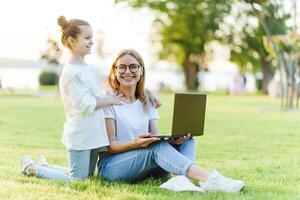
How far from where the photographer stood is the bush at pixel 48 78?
1109 inches

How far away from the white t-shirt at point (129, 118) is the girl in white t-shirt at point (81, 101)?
62 mm

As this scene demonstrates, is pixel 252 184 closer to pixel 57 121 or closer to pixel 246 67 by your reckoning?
pixel 57 121

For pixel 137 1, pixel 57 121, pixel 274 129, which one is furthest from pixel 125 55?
pixel 137 1

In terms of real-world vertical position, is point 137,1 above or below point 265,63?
above

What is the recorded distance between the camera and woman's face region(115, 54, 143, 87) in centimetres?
359

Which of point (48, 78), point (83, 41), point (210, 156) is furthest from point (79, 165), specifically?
point (48, 78)

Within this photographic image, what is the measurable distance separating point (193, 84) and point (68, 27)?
28.3m

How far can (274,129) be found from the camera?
320 inches

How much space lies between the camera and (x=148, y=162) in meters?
3.46

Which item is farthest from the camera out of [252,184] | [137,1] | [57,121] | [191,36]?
[191,36]

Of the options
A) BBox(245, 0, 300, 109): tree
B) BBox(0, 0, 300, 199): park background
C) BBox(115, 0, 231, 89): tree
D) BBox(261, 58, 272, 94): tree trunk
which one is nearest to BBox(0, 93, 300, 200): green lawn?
A: BBox(0, 0, 300, 199): park background

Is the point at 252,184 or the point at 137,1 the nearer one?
the point at 252,184

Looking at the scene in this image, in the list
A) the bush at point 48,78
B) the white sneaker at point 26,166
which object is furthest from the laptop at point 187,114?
the bush at point 48,78

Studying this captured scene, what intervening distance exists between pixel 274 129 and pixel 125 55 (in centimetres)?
487
